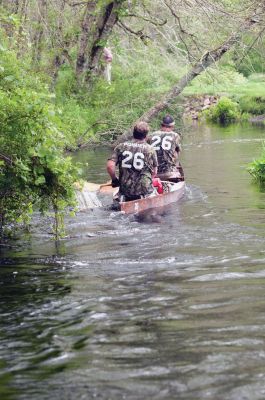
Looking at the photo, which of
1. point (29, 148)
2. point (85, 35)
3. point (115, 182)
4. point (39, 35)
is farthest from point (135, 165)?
point (85, 35)

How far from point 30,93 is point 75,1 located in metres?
15.8

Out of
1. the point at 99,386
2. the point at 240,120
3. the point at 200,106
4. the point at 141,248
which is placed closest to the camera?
the point at 99,386

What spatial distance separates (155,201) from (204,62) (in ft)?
30.8

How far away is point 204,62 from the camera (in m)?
23.1

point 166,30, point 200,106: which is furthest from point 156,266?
point 200,106

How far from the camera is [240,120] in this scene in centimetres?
4350

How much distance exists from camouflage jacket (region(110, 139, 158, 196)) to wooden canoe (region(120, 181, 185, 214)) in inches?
9.4

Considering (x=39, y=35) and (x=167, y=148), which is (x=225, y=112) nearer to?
(x=39, y=35)

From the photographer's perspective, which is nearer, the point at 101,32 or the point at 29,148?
the point at 29,148

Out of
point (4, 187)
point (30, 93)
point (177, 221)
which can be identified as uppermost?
point (30, 93)

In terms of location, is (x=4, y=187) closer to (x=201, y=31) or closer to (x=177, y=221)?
(x=177, y=221)

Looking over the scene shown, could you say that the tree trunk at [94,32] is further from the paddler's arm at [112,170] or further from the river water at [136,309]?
the river water at [136,309]

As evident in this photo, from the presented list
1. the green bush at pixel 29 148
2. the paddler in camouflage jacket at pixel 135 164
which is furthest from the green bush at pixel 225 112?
the green bush at pixel 29 148

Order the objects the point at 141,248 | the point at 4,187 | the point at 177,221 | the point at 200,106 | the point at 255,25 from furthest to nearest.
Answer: the point at 200,106, the point at 255,25, the point at 177,221, the point at 141,248, the point at 4,187
